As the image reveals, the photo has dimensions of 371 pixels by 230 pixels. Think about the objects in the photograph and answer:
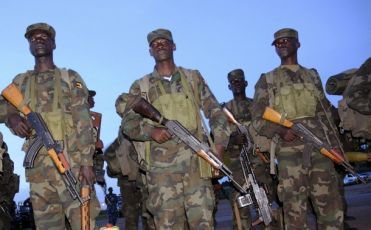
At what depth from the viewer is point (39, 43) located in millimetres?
4852

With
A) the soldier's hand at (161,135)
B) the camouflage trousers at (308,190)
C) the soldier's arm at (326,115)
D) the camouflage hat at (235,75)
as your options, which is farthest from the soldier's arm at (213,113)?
the camouflage hat at (235,75)

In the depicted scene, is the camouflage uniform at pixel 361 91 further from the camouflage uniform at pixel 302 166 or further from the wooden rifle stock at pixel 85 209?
the wooden rifle stock at pixel 85 209

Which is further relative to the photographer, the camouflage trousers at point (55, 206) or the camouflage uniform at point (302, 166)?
the camouflage uniform at point (302, 166)

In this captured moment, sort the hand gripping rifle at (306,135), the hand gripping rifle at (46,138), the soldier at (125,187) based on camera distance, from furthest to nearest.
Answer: the soldier at (125,187) → the hand gripping rifle at (306,135) → the hand gripping rifle at (46,138)

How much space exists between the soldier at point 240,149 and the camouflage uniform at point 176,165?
2525 millimetres

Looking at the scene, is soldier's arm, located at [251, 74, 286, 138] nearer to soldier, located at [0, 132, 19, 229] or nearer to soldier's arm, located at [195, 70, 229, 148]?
soldier's arm, located at [195, 70, 229, 148]

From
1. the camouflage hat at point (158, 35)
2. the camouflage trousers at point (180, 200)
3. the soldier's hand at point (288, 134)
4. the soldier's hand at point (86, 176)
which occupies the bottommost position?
the camouflage trousers at point (180, 200)

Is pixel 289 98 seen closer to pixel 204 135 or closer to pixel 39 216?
pixel 204 135

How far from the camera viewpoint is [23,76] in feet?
16.0

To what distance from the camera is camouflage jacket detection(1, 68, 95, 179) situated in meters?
4.62

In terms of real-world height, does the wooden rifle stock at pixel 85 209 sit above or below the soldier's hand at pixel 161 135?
below

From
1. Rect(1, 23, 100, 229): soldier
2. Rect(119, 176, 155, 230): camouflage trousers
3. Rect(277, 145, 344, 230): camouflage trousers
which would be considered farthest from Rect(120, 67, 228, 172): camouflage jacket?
Rect(119, 176, 155, 230): camouflage trousers

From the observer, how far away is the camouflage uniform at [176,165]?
455 cm

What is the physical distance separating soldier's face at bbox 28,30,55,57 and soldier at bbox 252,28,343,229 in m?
2.59
